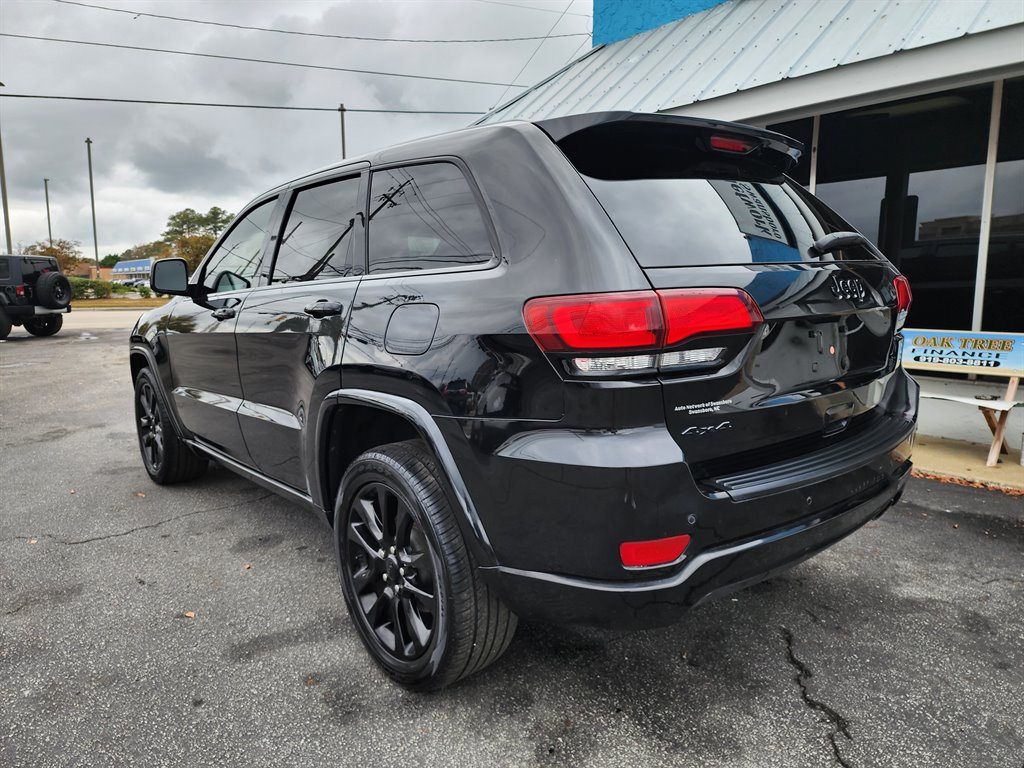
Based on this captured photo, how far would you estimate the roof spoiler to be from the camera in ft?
6.48

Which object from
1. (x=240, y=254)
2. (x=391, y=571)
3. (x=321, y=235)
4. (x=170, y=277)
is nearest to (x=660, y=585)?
(x=391, y=571)

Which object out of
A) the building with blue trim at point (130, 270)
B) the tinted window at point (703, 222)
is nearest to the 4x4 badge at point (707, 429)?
the tinted window at point (703, 222)

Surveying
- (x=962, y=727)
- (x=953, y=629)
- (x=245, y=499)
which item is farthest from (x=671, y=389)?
(x=245, y=499)

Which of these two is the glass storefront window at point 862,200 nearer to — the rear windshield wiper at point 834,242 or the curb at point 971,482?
the curb at point 971,482

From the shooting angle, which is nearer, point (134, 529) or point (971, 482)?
point (134, 529)

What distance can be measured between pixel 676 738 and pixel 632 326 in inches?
49.9

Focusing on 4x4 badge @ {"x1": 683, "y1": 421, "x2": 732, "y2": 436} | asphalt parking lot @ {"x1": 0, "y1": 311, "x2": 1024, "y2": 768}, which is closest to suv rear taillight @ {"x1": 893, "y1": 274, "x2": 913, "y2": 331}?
4x4 badge @ {"x1": 683, "y1": 421, "x2": 732, "y2": 436}

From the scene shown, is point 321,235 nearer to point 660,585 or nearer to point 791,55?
point 660,585

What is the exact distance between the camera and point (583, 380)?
166cm

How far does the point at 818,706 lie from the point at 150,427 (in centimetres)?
430

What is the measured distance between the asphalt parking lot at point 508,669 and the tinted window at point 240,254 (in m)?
1.37

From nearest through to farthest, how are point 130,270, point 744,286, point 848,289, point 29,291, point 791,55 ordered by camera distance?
point 744,286 < point 848,289 < point 791,55 < point 29,291 < point 130,270

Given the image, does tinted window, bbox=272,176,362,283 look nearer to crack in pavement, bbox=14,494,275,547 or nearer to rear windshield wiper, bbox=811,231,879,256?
rear windshield wiper, bbox=811,231,879,256

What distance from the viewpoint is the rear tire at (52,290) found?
14781 mm
